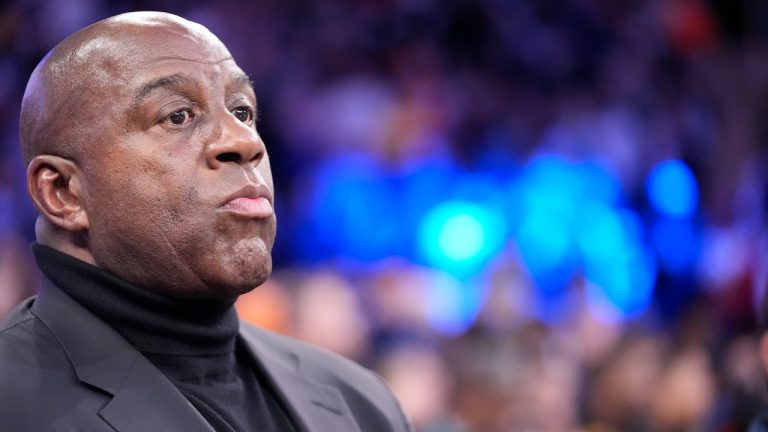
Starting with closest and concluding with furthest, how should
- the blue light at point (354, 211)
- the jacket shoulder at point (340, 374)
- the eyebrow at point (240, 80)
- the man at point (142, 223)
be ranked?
the man at point (142, 223), the eyebrow at point (240, 80), the jacket shoulder at point (340, 374), the blue light at point (354, 211)

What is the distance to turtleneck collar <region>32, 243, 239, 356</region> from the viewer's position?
1.97 m

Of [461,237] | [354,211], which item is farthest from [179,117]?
[461,237]

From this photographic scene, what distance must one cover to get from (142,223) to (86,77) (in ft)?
0.86

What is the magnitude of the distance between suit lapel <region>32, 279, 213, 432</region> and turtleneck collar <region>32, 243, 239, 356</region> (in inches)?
0.9

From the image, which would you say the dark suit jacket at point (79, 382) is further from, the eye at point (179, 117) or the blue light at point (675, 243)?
the blue light at point (675, 243)

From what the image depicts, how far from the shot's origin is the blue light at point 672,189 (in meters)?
9.33

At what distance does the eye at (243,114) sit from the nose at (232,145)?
52mm

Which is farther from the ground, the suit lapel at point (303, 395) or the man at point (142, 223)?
the man at point (142, 223)

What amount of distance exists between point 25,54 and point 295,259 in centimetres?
197

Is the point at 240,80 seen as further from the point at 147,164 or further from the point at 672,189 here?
the point at 672,189

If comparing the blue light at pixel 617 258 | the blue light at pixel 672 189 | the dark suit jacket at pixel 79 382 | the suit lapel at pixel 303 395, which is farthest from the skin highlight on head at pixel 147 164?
the blue light at pixel 672 189

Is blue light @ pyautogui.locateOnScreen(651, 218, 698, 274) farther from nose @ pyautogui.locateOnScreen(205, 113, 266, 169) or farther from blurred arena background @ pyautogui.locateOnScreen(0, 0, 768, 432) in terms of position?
nose @ pyautogui.locateOnScreen(205, 113, 266, 169)

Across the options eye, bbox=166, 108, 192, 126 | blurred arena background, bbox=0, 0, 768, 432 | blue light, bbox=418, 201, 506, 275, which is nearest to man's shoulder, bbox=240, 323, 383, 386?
eye, bbox=166, 108, 192, 126

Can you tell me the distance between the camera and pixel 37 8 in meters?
5.95
